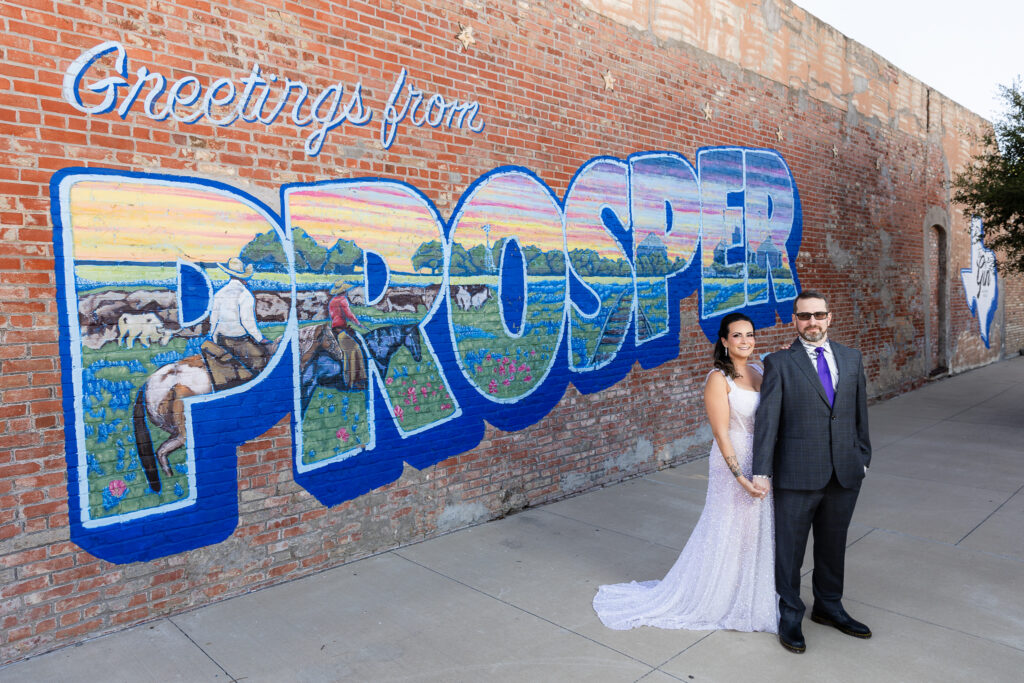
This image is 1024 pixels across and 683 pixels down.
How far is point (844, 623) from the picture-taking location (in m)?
3.61

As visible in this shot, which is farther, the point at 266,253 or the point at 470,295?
the point at 470,295

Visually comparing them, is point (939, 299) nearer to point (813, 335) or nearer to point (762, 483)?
point (813, 335)

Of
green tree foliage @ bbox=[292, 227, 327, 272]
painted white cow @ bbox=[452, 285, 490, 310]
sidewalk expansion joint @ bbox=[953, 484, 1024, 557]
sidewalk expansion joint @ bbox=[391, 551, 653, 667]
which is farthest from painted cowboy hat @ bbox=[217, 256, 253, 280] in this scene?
sidewalk expansion joint @ bbox=[953, 484, 1024, 557]

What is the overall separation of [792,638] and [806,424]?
1.10 m

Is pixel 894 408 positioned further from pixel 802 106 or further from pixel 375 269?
pixel 375 269

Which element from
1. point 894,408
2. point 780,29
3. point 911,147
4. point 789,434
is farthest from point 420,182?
point 911,147

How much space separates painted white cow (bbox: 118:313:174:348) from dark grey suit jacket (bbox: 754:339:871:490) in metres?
3.27

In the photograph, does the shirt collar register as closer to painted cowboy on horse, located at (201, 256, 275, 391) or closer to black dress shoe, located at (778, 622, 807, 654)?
black dress shoe, located at (778, 622, 807, 654)

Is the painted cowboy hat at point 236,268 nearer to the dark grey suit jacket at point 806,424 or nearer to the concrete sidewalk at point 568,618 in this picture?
the concrete sidewalk at point 568,618

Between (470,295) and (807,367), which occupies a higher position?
(470,295)

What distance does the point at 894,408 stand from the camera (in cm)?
1068

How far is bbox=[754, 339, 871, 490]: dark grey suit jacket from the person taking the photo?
3406 millimetres

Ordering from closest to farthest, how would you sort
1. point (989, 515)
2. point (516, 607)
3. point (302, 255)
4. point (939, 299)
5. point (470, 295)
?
point (516, 607) → point (302, 255) → point (470, 295) → point (989, 515) → point (939, 299)

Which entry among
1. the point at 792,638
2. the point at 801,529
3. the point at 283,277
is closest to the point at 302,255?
the point at 283,277
